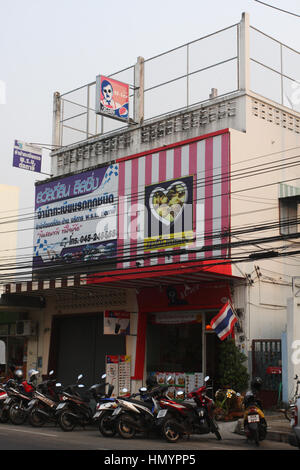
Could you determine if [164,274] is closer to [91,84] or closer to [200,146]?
[200,146]

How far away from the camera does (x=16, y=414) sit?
55.1ft

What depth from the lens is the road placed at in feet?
38.2

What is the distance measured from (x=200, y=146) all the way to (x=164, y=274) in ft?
15.4

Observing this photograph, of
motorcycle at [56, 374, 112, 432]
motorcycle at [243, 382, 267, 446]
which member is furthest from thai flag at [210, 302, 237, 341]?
motorcycle at [243, 382, 267, 446]

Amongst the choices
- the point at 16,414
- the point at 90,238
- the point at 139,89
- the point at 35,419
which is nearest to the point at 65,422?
the point at 35,419

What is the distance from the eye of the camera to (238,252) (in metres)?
19.8

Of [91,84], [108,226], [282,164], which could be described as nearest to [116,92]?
[91,84]

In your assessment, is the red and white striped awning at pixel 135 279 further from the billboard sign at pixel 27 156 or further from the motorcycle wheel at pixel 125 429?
the motorcycle wheel at pixel 125 429

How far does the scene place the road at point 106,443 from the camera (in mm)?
11648

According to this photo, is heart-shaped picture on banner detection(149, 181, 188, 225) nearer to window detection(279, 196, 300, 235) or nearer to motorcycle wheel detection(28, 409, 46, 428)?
window detection(279, 196, 300, 235)

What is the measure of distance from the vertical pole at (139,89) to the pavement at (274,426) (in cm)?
1219

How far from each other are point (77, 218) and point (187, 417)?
12.4m

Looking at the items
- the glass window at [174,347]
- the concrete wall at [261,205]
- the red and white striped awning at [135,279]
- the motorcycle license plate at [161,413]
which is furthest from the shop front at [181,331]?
the motorcycle license plate at [161,413]
